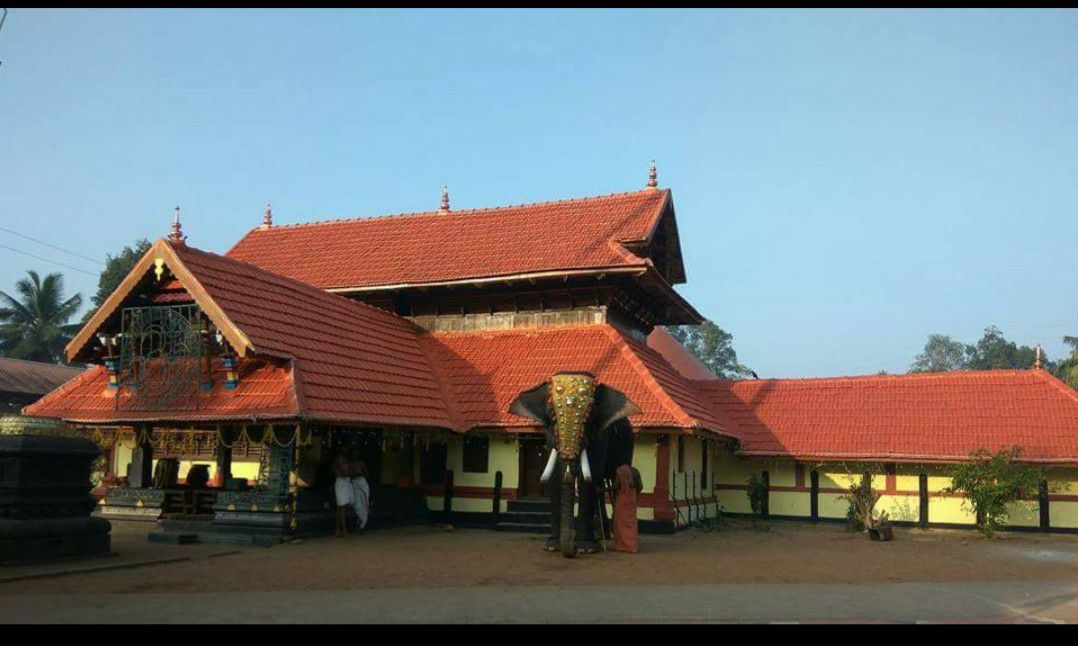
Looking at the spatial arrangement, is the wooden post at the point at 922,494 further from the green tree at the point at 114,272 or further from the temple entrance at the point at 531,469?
the green tree at the point at 114,272

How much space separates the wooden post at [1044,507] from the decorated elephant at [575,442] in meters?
11.2

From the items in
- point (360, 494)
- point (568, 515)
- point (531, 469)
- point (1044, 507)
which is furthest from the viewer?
point (1044, 507)

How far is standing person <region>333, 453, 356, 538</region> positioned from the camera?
1648 centimetres

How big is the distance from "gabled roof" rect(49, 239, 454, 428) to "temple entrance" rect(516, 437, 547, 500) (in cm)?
189

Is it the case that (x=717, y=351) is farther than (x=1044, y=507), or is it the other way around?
(x=717, y=351)

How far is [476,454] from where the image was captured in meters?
20.0

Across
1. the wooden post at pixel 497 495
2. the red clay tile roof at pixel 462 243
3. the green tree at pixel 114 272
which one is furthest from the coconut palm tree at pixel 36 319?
the wooden post at pixel 497 495

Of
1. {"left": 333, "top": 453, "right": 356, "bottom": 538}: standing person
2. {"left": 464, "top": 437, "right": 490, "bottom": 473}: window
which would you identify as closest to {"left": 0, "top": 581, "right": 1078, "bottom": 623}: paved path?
{"left": 333, "top": 453, "right": 356, "bottom": 538}: standing person

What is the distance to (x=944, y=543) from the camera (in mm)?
18344

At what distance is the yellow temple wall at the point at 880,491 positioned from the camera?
20719 mm

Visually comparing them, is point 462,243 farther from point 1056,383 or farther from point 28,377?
point 28,377

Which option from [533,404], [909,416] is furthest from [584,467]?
[909,416]

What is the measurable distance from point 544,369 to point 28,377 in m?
27.3
